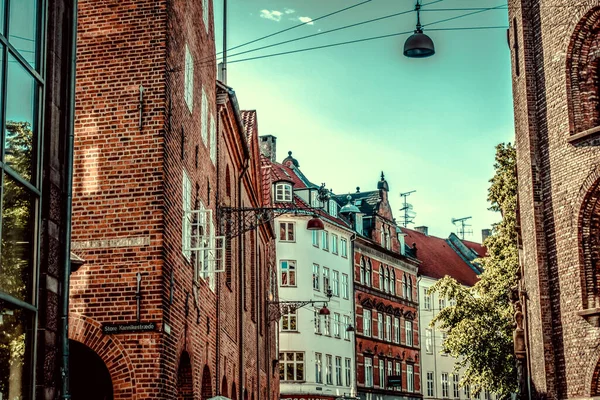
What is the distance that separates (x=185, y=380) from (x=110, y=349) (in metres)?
3.13

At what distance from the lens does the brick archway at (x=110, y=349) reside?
52.6 feet

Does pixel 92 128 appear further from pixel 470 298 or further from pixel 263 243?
pixel 470 298

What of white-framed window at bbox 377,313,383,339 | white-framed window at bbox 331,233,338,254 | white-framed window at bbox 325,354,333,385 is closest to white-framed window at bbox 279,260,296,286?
white-framed window at bbox 331,233,338,254

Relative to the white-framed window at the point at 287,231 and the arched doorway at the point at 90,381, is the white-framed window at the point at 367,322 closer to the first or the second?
the white-framed window at the point at 287,231

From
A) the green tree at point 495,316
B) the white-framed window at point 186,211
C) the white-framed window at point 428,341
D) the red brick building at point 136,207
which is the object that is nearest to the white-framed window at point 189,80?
the red brick building at point 136,207

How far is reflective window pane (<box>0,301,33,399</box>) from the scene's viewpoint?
10.3 metres

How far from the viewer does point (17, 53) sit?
35.9ft

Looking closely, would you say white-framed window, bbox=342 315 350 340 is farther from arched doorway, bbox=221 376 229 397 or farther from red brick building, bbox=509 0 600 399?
red brick building, bbox=509 0 600 399

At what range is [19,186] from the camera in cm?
1091

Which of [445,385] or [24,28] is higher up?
[24,28]

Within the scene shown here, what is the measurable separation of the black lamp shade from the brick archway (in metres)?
7.45

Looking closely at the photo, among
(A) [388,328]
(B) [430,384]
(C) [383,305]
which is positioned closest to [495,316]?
(C) [383,305]

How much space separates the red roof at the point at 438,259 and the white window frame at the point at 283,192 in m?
18.6

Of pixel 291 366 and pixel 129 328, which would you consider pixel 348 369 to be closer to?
pixel 291 366
